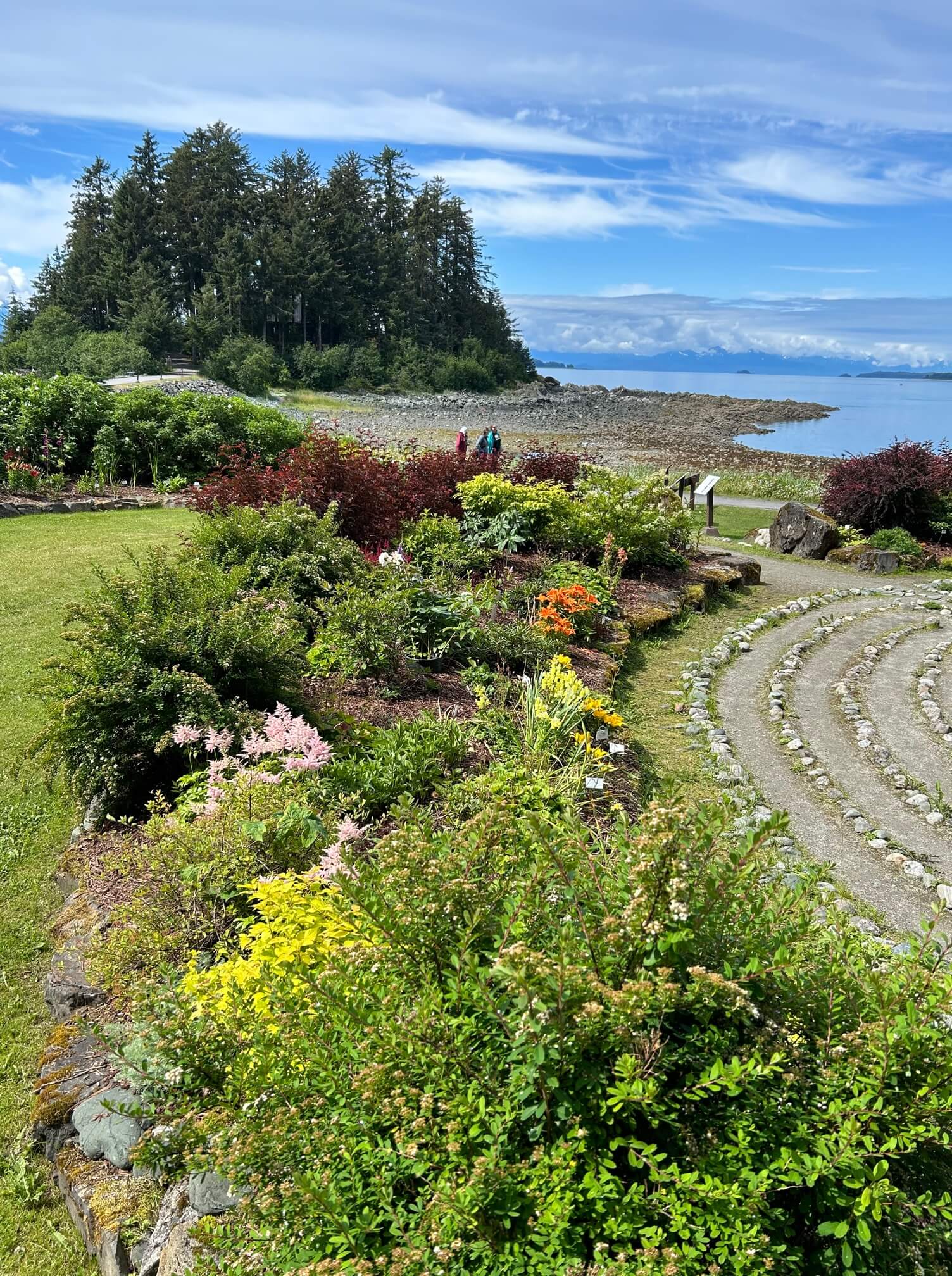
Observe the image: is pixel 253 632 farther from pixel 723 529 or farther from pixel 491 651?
pixel 723 529

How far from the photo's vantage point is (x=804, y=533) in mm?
14172

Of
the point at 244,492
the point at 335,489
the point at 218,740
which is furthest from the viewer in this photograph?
the point at 335,489

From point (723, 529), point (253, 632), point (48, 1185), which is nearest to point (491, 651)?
point (253, 632)

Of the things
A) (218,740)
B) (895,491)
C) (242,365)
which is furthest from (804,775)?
(242,365)

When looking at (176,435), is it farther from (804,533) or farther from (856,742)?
(856,742)

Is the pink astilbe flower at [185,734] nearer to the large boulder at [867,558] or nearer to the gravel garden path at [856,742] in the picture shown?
the gravel garden path at [856,742]

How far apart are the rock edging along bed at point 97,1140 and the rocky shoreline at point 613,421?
58.0 ft

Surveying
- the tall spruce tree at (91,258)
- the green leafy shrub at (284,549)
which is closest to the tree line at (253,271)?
the tall spruce tree at (91,258)

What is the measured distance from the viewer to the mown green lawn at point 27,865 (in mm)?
2748

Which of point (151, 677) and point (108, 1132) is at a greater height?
point (151, 677)

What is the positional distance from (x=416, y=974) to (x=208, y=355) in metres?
53.5

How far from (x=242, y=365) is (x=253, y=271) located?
38.7 feet

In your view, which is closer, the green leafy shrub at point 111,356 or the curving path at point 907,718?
→ the curving path at point 907,718

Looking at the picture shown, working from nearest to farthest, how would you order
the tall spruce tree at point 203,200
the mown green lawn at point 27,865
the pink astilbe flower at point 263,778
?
the mown green lawn at point 27,865 < the pink astilbe flower at point 263,778 < the tall spruce tree at point 203,200
